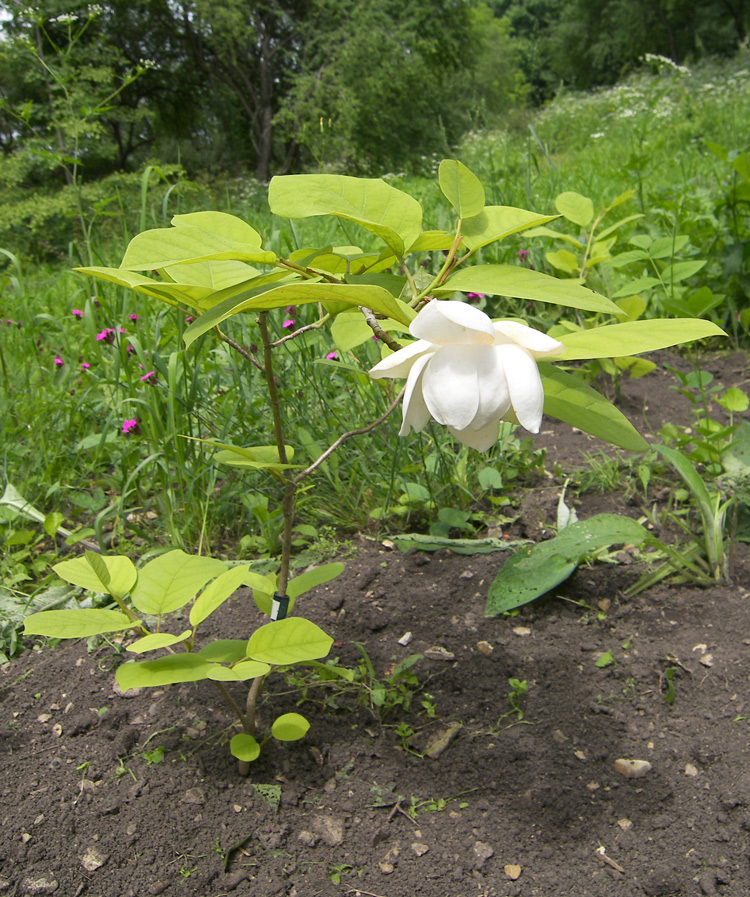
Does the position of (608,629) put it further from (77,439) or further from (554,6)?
(554,6)

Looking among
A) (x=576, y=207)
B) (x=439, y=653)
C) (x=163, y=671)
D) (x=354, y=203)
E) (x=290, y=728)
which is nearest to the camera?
(x=354, y=203)

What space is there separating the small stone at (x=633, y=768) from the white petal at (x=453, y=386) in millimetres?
755

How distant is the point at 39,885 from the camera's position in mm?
844

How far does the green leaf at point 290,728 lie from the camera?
918mm

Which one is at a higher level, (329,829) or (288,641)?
(288,641)

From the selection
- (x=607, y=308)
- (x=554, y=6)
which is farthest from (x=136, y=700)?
(x=554, y=6)

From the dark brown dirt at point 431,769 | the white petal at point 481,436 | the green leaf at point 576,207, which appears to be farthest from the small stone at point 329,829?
the green leaf at point 576,207

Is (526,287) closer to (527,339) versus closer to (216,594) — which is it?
(527,339)

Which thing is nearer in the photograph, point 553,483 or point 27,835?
point 27,835

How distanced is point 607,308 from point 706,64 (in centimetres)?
1898

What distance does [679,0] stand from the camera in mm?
21297

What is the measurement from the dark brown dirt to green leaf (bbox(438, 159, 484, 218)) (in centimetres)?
81

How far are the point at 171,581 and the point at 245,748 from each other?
0.90ft

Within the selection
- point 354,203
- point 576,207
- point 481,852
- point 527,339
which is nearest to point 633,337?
point 527,339
